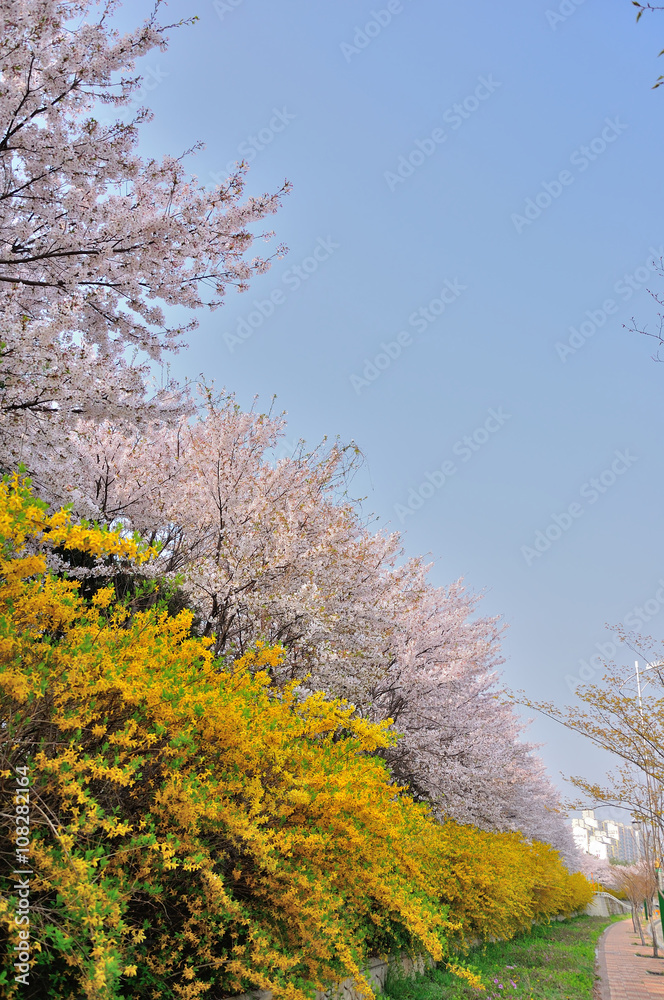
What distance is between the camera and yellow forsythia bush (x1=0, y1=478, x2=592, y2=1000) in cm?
231

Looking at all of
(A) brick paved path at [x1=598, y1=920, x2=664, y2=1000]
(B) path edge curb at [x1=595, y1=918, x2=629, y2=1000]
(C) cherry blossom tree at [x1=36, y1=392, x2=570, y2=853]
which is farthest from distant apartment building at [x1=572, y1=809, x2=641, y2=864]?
(C) cherry blossom tree at [x1=36, y1=392, x2=570, y2=853]

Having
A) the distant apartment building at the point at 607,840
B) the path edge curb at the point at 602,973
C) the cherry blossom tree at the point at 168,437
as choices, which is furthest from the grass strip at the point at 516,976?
the distant apartment building at the point at 607,840

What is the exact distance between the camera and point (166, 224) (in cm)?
519

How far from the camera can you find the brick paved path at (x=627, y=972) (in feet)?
30.1

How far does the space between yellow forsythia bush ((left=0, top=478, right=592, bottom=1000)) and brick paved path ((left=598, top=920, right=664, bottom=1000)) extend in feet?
27.2

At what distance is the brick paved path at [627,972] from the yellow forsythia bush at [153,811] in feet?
27.2

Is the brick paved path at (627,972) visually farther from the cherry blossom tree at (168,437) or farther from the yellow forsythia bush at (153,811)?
the yellow forsythia bush at (153,811)

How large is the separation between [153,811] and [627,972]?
46.5ft

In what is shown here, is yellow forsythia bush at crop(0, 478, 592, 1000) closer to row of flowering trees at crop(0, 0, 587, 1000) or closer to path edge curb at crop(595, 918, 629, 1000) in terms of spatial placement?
row of flowering trees at crop(0, 0, 587, 1000)

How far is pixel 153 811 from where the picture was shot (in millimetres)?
2764

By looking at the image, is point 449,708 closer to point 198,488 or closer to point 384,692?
point 384,692

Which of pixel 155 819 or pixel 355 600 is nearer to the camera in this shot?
pixel 155 819

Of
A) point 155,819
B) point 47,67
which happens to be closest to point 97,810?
point 155,819

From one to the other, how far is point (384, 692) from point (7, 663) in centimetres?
938
